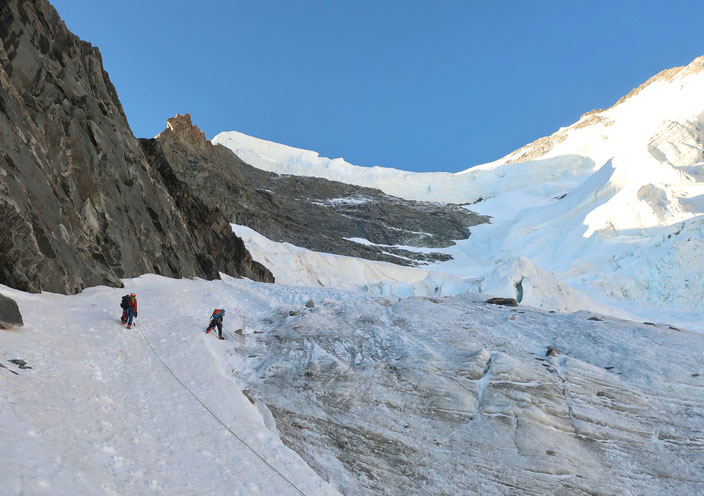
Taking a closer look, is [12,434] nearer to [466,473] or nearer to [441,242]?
[466,473]

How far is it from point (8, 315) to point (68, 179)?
10242mm

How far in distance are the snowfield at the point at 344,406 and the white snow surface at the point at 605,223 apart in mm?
19571

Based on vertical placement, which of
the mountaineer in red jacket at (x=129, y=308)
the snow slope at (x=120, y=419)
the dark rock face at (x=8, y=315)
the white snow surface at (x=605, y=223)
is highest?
the white snow surface at (x=605, y=223)

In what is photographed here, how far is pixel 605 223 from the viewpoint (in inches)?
2008

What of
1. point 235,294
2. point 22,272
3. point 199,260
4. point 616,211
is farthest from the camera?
point 616,211

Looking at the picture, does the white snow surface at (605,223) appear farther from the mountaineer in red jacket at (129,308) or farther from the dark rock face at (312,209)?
the mountaineer in red jacket at (129,308)

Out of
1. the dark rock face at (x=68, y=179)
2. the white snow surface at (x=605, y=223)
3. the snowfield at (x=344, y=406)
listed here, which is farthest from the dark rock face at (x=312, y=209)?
the snowfield at (x=344, y=406)

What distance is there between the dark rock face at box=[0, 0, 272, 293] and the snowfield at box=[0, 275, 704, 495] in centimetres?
142

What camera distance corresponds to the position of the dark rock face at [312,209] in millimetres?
69250

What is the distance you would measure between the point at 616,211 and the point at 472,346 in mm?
46165

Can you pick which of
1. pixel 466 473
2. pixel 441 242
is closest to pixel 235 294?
pixel 466 473

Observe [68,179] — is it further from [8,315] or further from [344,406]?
[344,406]

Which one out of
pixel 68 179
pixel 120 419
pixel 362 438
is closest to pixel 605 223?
pixel 362 438

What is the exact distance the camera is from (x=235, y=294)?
20.3 m
